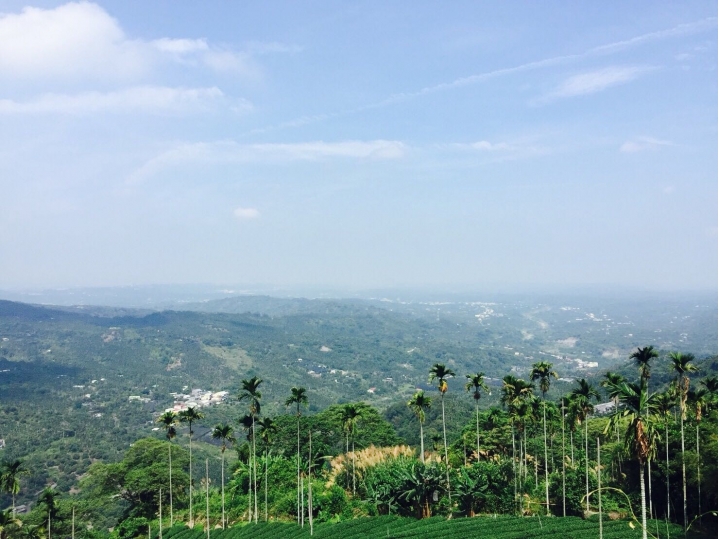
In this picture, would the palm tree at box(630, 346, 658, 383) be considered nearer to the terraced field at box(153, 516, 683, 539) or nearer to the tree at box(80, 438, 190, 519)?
the terraced field at box(153, 516, 683, 539)

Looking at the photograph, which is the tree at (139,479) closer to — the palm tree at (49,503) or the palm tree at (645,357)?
the palm tree at (49,503)

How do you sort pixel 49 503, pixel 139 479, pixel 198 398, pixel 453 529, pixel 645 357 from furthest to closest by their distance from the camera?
pixel 198 398
pixel 139 479
pixel 49 503
pixel 645 357
pixel 453 529

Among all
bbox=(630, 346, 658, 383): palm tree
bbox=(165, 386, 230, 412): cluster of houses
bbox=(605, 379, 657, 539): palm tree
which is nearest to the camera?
bbox=(605, 379, 657, 539): palm tree

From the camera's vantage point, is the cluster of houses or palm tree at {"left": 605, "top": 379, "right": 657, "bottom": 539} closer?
palm tree at {"left": 605, "top": 379, "right": 657, "bottom": 539}

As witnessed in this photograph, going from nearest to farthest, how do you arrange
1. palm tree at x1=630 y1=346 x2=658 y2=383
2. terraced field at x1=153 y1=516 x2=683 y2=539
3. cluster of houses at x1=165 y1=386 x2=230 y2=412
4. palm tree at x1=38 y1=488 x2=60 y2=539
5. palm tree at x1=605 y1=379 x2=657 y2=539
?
1. palm tree at x1=605 y1=379 x2=657 y2=539
2. terraced field at x1=153 y1=516 x2=683 y2=539
3. palm tree at x1=630 y1=346 x2=658 y2=383
4. palm tree at x1=38 y1=488 x2=60 y2=539
5. cluster of houses at x1=165 y1=386 x2=230 y2=412

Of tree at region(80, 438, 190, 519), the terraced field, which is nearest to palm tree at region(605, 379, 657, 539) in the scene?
the terraced field

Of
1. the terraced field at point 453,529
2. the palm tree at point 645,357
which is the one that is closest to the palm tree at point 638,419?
the terraced field at point 453,529

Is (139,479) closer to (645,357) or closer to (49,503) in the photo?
(49,503)

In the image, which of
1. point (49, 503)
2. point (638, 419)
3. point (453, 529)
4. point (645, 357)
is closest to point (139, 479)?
point (49, 503)

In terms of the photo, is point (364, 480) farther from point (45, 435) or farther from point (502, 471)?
point (45, 435)

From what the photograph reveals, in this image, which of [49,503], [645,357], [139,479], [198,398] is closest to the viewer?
[645,357]
